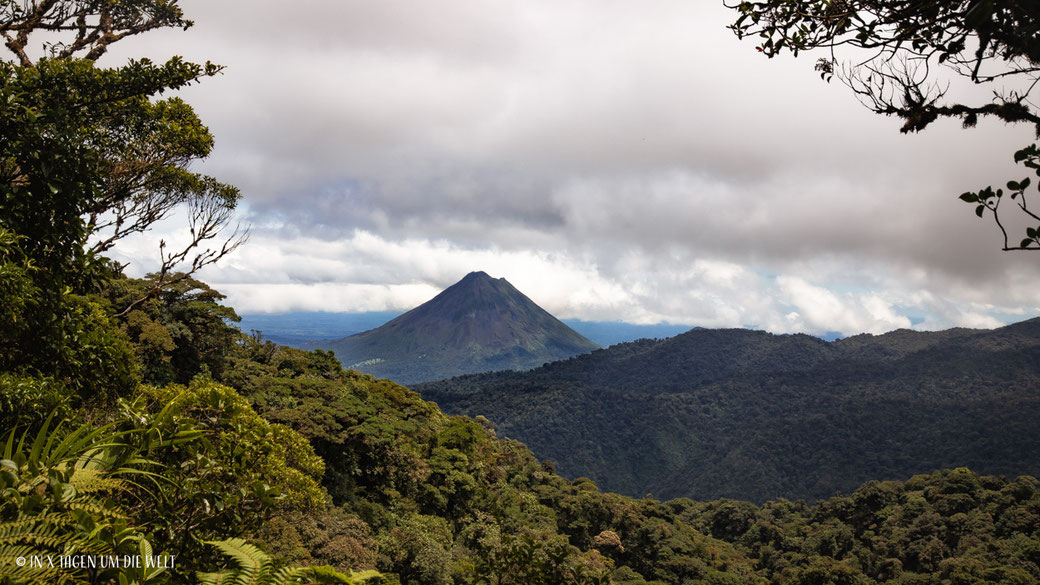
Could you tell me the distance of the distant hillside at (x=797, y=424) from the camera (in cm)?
12050

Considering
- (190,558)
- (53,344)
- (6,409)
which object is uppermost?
(53,344)

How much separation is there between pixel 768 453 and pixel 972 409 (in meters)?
50.2

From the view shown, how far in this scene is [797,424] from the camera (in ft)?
491

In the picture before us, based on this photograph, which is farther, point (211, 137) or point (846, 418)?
point (846, 418)

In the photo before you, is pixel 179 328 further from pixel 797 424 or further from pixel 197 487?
pixel 797 424

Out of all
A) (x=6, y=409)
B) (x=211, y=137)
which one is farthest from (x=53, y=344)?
(x=211, y=137)

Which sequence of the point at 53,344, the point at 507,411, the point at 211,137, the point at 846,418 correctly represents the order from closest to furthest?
the point at 53,344 → the point at 211,137 → the point at 846,418 → the point at 507,411

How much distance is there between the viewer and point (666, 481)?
485ft

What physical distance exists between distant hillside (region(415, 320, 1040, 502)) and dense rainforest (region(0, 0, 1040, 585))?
122333mm

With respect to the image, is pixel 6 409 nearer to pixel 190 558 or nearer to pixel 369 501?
pixel 190 558

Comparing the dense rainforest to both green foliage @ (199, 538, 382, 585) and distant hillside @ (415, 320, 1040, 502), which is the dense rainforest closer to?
green foliage @ (199, 538, 382, 585)

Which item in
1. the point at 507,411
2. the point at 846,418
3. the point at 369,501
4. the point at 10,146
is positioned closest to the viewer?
the point at 10,146

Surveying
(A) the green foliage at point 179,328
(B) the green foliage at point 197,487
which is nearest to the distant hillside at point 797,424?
(A) the green foliage at point 179,328

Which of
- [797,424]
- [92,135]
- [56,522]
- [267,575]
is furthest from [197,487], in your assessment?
[797,424]
